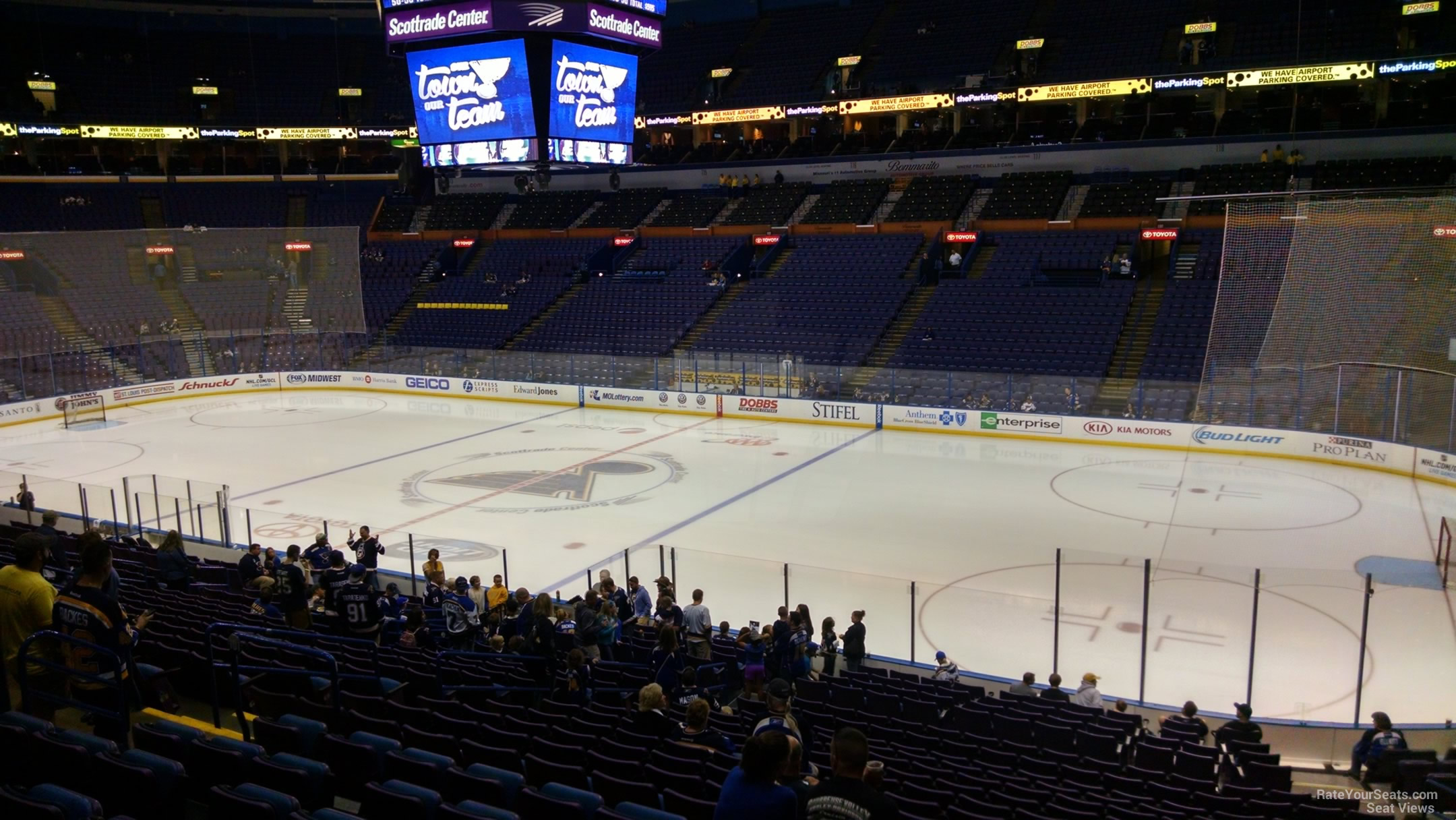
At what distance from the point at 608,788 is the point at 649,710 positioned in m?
0.91

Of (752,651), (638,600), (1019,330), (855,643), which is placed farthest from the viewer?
(1019,330)

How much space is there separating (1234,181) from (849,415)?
17.0m

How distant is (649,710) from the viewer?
665cm

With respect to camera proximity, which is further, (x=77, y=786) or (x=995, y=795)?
(x=995, y=795)

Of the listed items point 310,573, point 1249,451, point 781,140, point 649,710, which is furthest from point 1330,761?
point 781,140

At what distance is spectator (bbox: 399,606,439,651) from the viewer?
10094mm

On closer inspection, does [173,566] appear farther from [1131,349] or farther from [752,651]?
[1131,349]

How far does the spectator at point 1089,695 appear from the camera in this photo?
10172mm

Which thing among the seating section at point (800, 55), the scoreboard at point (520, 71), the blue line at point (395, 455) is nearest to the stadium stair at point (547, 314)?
the blue line at point (395, 455)

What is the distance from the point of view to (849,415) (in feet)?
98.5

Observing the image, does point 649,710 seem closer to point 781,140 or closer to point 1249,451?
point 1249,451

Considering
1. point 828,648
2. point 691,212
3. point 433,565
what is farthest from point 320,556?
point 691,212

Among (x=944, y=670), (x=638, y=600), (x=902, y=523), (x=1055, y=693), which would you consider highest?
(x=638, y=600)

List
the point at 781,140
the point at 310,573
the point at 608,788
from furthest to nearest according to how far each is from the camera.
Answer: the point at 781,140 → the point at 310,573 → the point at 608,788
